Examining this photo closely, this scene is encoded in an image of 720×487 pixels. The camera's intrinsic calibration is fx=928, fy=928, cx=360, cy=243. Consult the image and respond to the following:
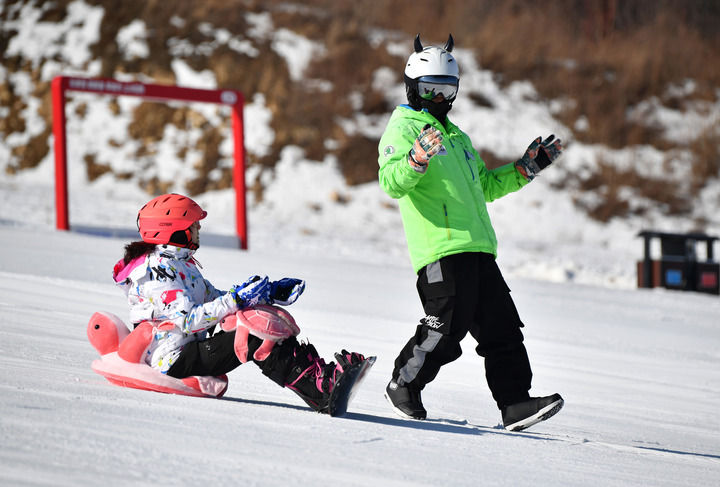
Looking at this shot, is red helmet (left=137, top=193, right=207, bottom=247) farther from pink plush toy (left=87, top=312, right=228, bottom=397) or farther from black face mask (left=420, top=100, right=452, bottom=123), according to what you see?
black face mask (left=420, top=100, right=452, bottom=123)

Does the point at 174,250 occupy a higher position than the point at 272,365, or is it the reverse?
the point at 174,250

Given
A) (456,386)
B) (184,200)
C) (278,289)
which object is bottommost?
(456,386)

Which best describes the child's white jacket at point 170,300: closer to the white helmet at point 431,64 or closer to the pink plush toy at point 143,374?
the pink plush toy at point 143,374

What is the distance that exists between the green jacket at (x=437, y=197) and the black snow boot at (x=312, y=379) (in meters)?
0.64

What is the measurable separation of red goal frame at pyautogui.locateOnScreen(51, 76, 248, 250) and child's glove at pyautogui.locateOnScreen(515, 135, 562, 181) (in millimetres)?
7789

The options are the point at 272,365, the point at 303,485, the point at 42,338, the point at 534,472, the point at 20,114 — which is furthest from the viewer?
the point at 20,114

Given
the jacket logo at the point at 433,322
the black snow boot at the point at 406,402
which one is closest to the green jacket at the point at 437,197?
the jacket logo at the point at 433,322

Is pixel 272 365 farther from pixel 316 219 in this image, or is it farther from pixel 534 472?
pixel 316 219

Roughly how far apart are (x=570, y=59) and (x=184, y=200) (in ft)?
62.6

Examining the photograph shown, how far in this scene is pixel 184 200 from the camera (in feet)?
11.9

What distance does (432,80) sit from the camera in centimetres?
408

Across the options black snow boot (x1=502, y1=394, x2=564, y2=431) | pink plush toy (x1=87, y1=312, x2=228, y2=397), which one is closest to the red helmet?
pink plush toy (x1=87, y1=312, x2=228, y2=397)

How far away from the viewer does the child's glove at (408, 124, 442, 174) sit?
355cm

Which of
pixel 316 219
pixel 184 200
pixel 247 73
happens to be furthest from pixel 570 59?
pixel 184 200
